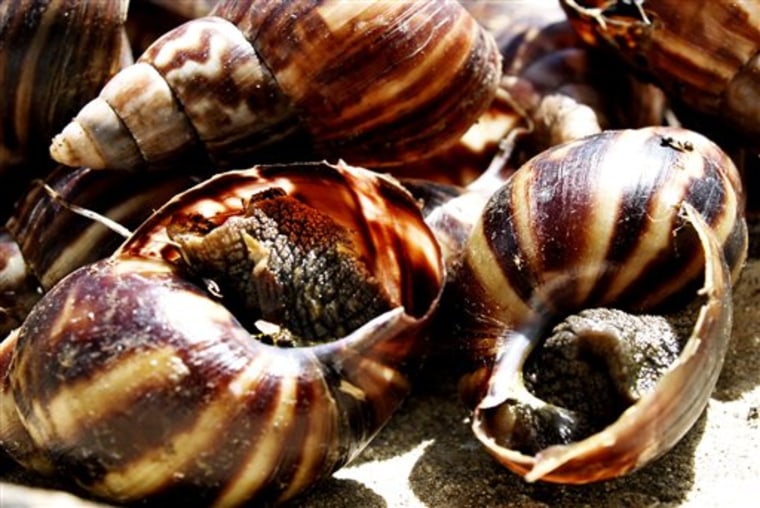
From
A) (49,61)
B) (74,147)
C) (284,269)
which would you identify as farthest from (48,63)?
(284,269)

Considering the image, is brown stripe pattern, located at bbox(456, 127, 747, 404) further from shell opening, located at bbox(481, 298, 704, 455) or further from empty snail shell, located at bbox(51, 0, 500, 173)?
empty snail shell, located at bbox(51, 0, 500, 173)

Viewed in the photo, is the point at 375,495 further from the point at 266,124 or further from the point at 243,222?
the point at 266,124

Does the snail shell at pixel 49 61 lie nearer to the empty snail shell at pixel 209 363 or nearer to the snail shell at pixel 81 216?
the snail shell at pixel 81 216

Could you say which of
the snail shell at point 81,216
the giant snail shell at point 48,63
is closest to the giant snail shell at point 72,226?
the snail shell at point 81,216

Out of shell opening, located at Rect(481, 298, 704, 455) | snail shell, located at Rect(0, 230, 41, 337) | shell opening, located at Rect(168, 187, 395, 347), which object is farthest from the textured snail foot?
snail shell, located at Rect(0, 230, 41, 337)

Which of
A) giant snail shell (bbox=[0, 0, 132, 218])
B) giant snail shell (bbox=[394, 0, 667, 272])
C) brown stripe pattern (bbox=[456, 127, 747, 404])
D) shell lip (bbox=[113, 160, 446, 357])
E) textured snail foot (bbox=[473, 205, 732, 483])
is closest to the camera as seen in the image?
textured snail foot (bbox=[473, 205, 732, 483])

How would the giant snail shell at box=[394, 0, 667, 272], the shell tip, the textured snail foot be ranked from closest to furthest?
the textured snail foot, the shell tip, the giant snail shell at box=[394, 0, 667, 272]

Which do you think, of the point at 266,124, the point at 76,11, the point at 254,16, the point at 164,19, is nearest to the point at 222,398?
the point at 266,124
